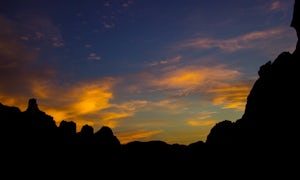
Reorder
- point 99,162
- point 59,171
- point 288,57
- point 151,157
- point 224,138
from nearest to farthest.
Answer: point 288,57 → point 224,138 → point 59,171 → point 99,162 → point 151,157

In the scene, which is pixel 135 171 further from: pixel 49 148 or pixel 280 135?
pixel 280 135

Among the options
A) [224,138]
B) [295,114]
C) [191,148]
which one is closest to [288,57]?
[295,114]

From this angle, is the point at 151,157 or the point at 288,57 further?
the point at 151,157

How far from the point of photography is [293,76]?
179 ft

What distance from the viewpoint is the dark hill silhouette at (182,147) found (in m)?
55.0

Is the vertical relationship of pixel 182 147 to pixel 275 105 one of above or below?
above

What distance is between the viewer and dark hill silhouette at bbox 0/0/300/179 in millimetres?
55000

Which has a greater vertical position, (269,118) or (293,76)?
(293,76)

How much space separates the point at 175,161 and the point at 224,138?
71.0m

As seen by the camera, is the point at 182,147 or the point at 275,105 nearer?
the point at 275,105

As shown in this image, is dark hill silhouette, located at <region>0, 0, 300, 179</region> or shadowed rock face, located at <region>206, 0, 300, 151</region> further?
dark hill silhouette, located at <region>0, 0, 300, 179</region>

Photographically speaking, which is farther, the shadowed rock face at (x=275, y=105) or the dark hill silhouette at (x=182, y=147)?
the dark hill silhouette at (x=182, y=147)

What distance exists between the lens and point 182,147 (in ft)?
608

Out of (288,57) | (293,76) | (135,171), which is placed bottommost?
(135,171)
